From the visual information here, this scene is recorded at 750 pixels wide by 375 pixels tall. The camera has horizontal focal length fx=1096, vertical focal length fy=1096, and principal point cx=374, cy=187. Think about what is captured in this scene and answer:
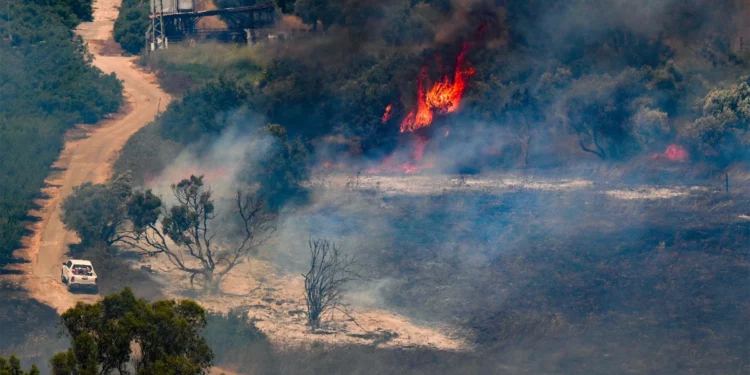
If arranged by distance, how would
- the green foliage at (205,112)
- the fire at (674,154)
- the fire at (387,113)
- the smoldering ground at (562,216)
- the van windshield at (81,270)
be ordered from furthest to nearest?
the green foliage at (205,112) < the fire at (387,113) < the fire at (674,154) < the van windshield at (81,270) < the smoldering ground at (562,216)

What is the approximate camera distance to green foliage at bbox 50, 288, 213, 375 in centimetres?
3320

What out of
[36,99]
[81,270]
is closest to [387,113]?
[81,270]

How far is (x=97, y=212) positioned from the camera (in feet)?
205

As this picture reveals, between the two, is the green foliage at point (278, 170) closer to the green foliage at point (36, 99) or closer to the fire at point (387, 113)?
the fire at point (387, 113)

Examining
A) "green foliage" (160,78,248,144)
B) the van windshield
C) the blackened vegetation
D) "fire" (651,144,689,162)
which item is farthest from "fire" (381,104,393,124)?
the van windshield

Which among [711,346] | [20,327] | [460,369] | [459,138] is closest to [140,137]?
[459,138]

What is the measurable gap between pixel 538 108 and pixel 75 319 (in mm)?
48763

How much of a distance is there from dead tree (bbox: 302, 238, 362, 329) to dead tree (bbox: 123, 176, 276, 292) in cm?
365

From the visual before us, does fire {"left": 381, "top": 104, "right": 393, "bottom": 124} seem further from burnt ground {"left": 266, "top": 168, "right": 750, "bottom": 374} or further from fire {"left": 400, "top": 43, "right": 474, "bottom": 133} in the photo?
burnt ground {"left": 266, "top": 168, "right": 750, "bottom": 374}

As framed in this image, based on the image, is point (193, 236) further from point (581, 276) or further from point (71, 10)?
point (71, 10)

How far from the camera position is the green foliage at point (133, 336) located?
33197mm

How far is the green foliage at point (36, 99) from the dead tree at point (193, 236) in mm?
7158

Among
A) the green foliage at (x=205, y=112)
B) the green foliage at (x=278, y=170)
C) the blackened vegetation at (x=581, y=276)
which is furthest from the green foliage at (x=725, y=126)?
the green foliage at (x=205, y=112)

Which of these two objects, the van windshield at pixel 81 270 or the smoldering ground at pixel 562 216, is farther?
the van windshield at pixel 81 270
